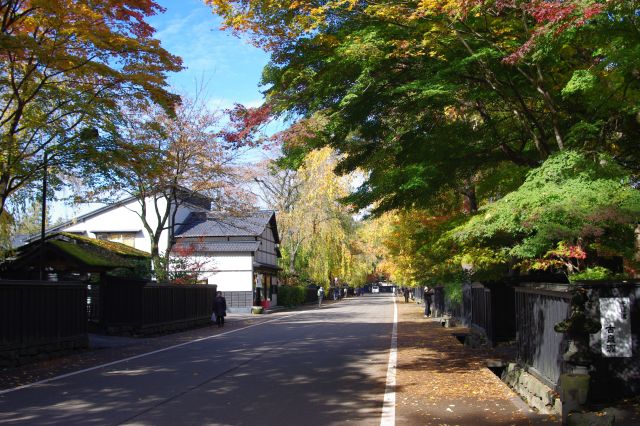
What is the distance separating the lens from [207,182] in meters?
29.3

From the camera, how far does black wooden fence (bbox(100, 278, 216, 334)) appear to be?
20766 mm

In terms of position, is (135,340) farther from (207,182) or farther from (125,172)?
(207,182)

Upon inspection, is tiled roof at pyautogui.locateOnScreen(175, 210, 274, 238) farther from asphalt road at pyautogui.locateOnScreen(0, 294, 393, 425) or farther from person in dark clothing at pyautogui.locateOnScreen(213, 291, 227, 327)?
asphalt road at pyautogui.locateOnScreen(0, 294, 393, 425)

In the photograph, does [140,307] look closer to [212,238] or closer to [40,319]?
Answer: [40,319]

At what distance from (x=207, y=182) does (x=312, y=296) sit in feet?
103

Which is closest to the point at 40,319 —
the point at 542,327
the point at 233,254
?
the point at 542,327

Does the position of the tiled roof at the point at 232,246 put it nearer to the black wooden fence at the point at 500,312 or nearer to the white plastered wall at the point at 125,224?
the white plastered wall at the point at 125,224

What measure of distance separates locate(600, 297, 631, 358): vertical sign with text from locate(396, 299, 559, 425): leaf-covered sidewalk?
122 centimetres

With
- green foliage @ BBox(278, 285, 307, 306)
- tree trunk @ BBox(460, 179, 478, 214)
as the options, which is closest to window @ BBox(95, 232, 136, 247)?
green foliage @ BBox(278, 285, 307, 306)

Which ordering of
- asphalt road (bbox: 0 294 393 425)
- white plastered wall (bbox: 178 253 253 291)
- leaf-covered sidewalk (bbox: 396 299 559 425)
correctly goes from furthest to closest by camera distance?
white plastered wall (bbox: 178 253 253 291)
asphalt road (bbox: 0 294 393 425)
leaf-covered sidewalk (bbox: 396 299 559 425)

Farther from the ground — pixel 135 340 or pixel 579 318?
pixel 579 318

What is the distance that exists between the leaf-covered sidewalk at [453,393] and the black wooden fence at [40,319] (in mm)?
8879

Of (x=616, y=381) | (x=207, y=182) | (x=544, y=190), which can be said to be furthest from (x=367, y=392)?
(x=207, y=182)

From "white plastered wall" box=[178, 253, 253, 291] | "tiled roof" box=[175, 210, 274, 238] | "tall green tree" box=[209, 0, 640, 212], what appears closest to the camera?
"tall green tree" box=[209, 0, 640, 212]
